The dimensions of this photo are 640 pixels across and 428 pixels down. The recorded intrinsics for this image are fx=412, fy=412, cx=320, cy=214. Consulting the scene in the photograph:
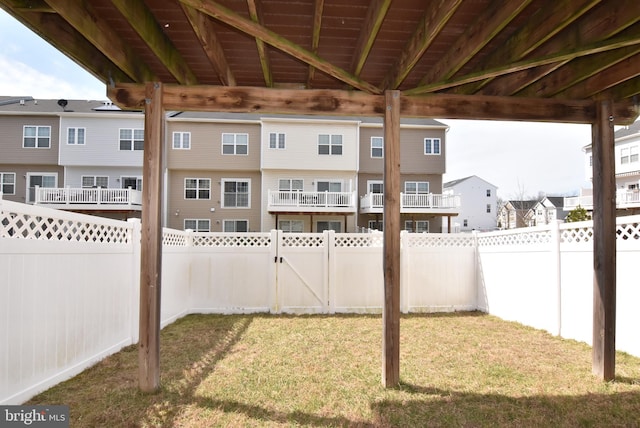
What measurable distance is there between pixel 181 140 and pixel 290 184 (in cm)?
532

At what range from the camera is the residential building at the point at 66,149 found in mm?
18891

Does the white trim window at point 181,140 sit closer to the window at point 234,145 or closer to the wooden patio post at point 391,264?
the window at point 234,145

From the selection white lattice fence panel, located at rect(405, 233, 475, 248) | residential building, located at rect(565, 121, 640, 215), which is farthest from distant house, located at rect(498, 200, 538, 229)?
white lattice fence panel, located at rect(405, 233, 475, 248)

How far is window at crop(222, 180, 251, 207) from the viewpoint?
19047mm

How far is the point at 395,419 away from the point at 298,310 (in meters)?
5.08

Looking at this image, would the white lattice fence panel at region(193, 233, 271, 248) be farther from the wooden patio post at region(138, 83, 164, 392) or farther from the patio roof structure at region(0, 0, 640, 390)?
the wooden patio post at region(138, 83, 164, 392)

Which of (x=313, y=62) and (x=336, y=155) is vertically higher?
(x=336, y=155)

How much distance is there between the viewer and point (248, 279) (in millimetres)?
8094

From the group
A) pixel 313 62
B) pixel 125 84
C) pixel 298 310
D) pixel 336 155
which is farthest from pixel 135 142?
pixel 313 62

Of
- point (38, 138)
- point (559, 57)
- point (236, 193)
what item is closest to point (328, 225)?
point (236, 193)

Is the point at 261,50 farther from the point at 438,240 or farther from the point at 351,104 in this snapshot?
the point at 438,240

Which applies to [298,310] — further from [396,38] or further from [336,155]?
[336,155]

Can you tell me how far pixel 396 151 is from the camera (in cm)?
382

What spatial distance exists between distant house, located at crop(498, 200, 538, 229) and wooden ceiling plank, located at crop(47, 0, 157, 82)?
38845 millimetres
